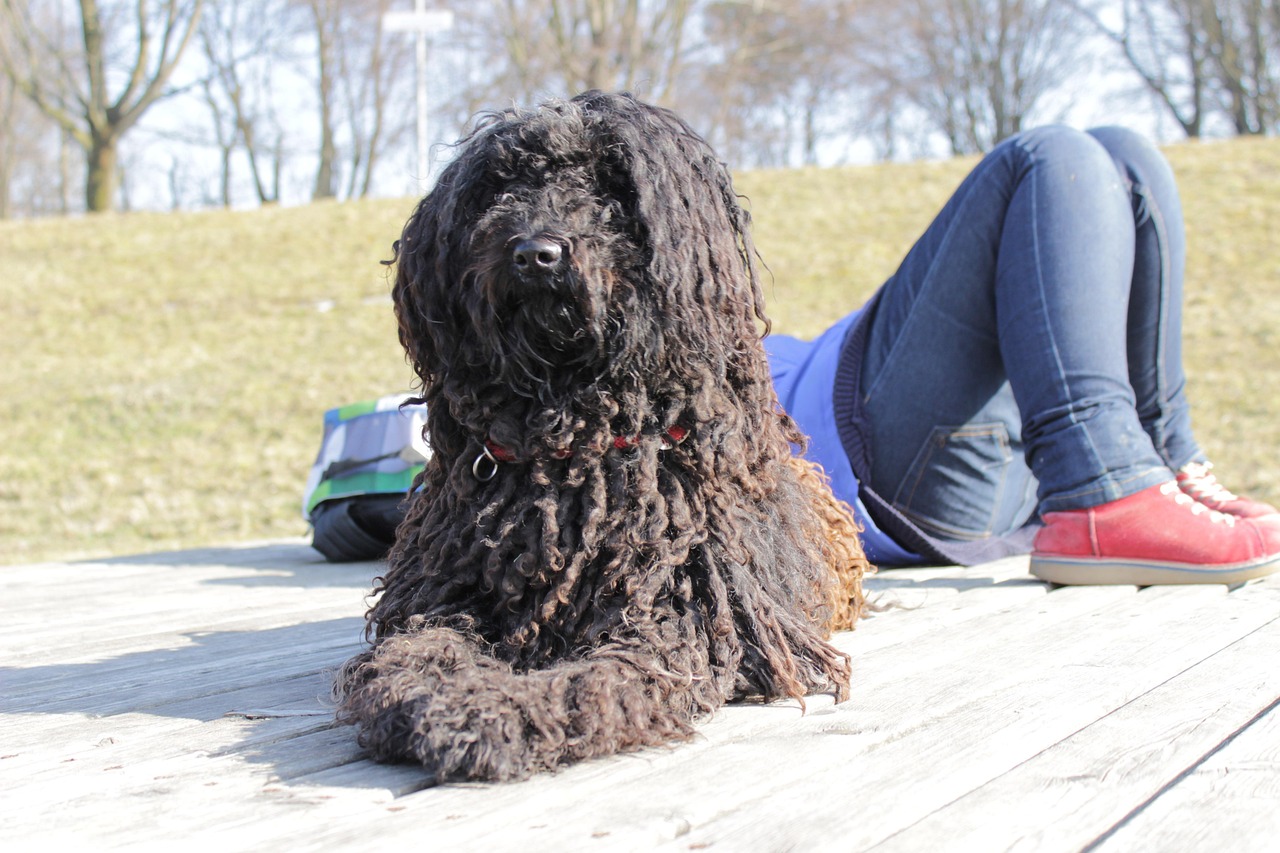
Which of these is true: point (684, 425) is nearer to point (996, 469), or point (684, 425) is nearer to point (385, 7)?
point (996, 469)

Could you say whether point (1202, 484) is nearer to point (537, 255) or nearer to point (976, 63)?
point (537, 255)

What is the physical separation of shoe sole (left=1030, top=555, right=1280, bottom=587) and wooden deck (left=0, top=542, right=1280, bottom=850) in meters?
0.11

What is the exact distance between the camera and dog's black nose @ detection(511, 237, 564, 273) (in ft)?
6.39

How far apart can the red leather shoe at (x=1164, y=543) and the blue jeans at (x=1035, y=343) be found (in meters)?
0.06

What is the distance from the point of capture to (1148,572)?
3125 mm

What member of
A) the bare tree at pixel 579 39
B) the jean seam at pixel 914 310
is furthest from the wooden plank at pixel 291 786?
the bare tree at pixel 579 39

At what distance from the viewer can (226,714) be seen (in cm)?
215

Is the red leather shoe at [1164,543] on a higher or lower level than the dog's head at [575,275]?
lower

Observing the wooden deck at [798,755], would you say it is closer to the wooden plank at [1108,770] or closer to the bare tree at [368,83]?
the wooden plank at [1108,770]

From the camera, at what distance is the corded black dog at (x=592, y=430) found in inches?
79.4

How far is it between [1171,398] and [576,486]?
2.46m

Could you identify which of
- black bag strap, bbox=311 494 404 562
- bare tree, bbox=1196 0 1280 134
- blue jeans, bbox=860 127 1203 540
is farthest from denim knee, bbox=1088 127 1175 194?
bare tree, bbox=1196 0 1280 134

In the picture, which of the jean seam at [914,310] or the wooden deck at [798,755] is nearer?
the wooden deck at [798,755]

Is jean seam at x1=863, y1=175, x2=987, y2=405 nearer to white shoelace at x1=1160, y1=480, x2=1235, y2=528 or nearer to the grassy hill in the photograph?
white shoelace at x1=1160, y1=480, x2=1235, y2=528
